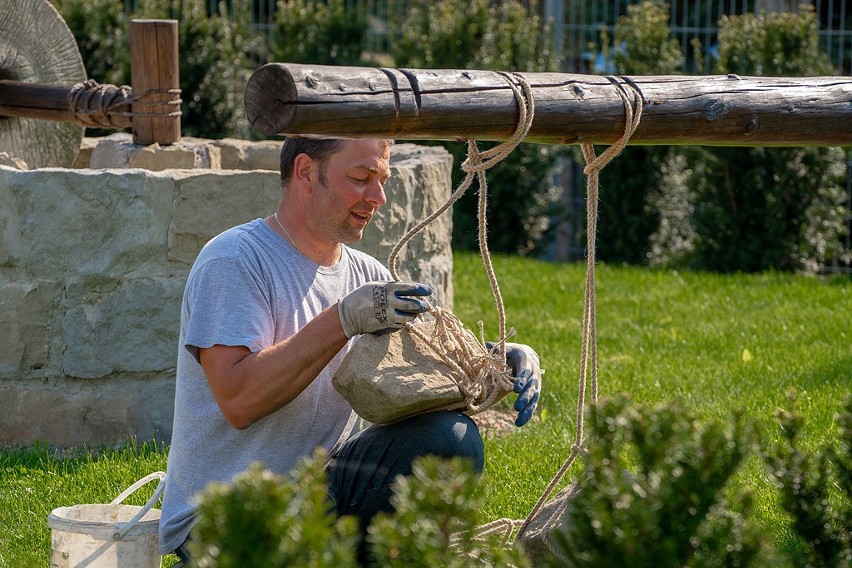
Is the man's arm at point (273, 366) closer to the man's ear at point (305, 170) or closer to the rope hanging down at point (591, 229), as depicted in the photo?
the man's ear at point (305, 170)

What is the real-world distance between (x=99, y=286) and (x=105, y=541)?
167cm

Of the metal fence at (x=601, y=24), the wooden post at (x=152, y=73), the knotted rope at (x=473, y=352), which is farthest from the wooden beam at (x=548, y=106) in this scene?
the metal fence at (x=601, y=24)

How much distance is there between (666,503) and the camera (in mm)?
1591

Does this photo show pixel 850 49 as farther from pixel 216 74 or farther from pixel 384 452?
pixel 384 452

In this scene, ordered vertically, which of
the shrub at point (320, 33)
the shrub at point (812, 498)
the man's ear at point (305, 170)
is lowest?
the shrub at point (812, 498)

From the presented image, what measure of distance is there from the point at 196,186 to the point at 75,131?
1.56 meters

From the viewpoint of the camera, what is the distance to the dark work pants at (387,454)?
8.71ft

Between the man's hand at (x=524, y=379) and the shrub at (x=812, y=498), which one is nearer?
the shrub at (x=812, y=498)

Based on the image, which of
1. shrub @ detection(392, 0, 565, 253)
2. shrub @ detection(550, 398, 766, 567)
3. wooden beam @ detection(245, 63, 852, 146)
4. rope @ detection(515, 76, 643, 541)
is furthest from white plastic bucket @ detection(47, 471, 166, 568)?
shrub @ detection(392, 0, 565, 253)

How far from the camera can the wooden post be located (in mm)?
4777

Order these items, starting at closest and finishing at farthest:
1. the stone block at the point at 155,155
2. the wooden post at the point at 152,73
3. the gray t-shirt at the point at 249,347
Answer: the gray t-shirt at the point at 249,347 → the wooden post at the point at 152,73 → the stone block at the point at 155,155

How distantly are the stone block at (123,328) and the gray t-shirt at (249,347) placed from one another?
147cm

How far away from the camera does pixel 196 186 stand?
4156 mm

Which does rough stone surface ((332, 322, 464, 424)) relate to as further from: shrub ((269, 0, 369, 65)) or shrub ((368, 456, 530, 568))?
shrub ((269, 0, 369, 65))
